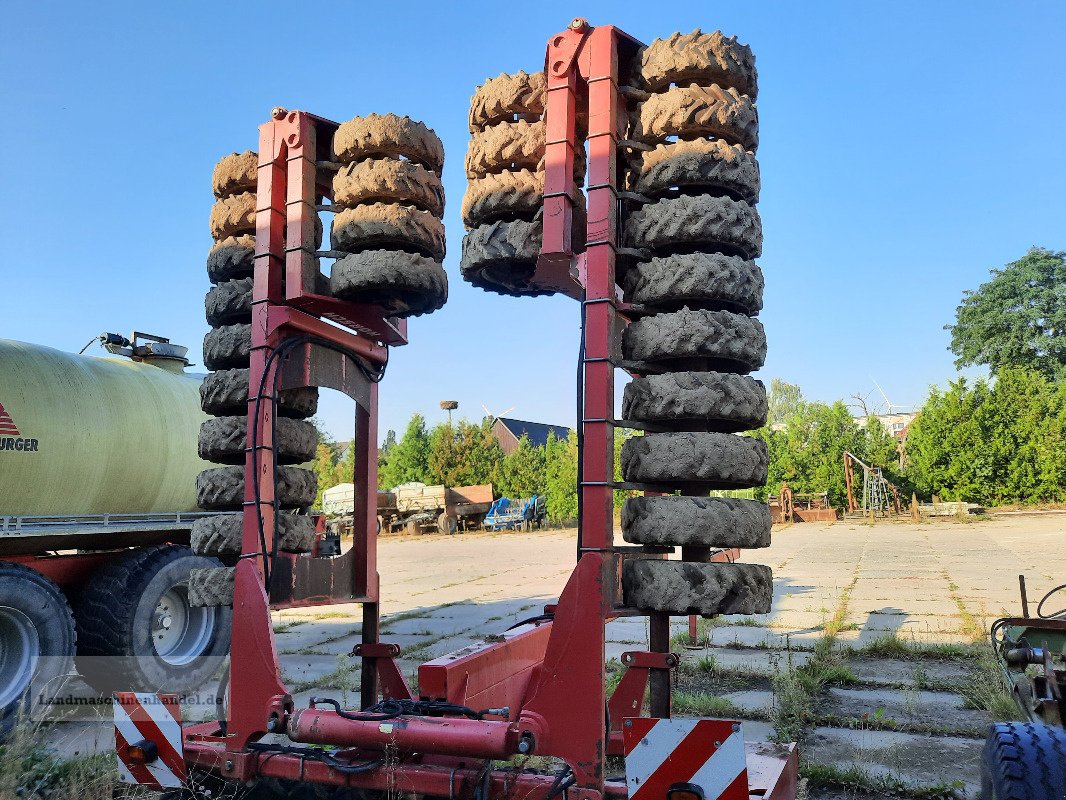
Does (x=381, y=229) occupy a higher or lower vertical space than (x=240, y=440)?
higher

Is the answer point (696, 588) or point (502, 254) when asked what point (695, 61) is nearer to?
point (502, 254)

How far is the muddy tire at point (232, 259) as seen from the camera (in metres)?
4.55

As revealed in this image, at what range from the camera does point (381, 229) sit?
13.7 feet

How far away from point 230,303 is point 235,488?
992mm

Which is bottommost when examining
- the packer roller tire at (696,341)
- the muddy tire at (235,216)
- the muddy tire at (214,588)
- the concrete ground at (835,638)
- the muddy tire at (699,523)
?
the concrete ground at (835,638)

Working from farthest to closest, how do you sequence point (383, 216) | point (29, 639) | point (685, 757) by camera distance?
point (29, 639)
point (383, 216)
point (685, 757)

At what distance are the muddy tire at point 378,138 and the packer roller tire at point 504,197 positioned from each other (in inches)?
22.2

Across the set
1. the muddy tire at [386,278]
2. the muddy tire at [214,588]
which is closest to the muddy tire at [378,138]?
the muddy tire at [386,278]

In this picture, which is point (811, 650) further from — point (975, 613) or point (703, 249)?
point (703, 249)

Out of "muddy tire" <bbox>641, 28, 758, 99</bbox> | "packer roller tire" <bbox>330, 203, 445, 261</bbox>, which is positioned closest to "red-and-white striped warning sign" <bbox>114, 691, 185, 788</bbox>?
"packer roller tire" <bbox>330, 203, 445, 261</bbox>

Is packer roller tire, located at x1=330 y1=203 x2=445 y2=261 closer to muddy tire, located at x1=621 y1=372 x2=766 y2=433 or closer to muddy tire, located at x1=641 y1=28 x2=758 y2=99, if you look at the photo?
muddy tire, located at x1=641 y1=28 x2=758 y2=99

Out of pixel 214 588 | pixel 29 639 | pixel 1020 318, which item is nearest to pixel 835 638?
pixel 214 588

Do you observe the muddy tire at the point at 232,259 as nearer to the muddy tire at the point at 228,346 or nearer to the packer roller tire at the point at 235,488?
the muddy tire at the point at 228,346

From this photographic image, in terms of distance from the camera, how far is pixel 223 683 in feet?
13.4
